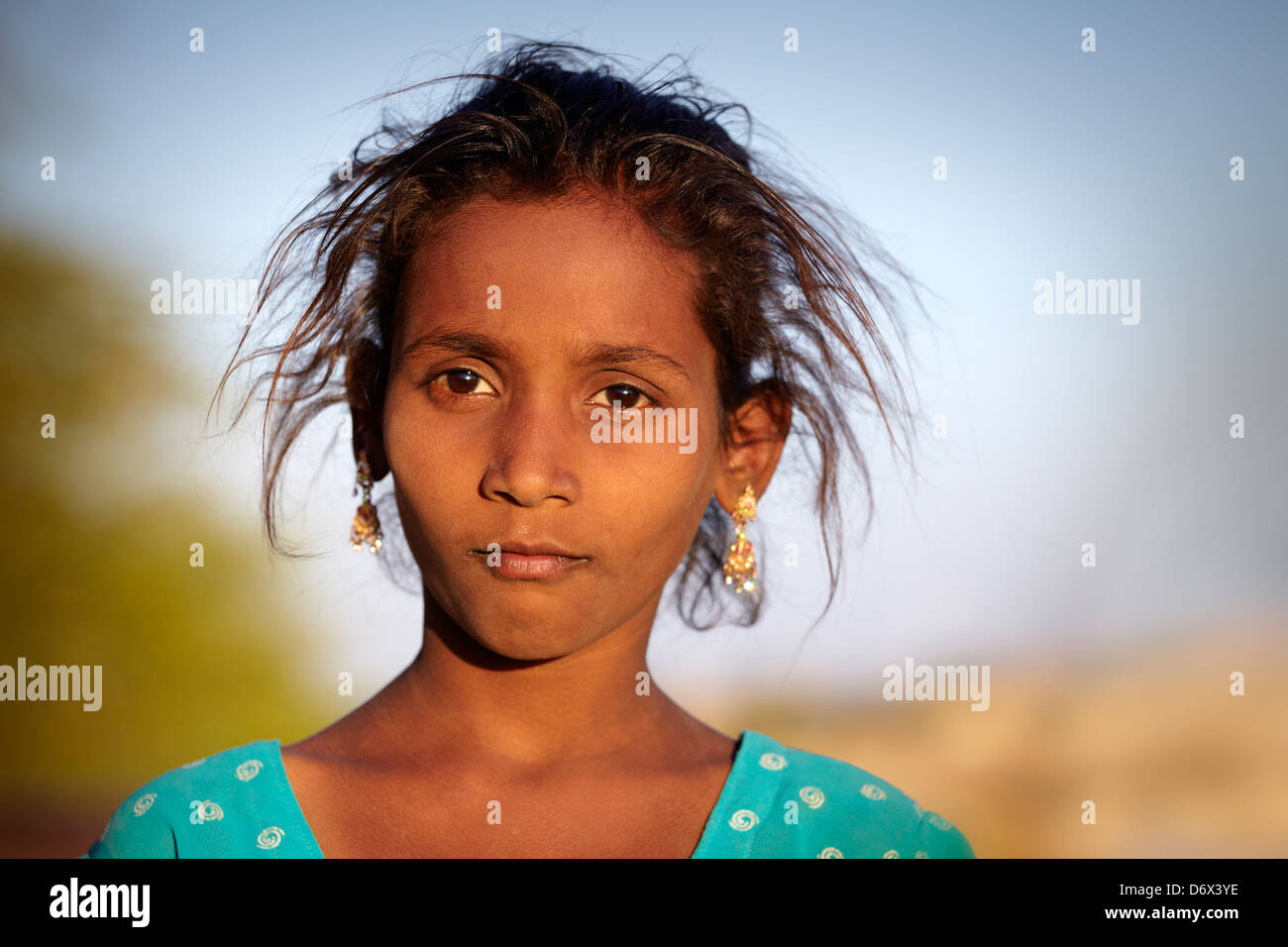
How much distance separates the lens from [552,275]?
1.53 metres

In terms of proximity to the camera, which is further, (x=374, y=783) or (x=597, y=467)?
(x=374, y=783)

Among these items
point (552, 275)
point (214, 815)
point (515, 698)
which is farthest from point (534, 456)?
point (214, 815)

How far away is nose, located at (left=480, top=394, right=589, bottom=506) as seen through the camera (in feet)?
4.77

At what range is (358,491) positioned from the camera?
6.01 feet

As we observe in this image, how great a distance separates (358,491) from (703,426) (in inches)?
23.3

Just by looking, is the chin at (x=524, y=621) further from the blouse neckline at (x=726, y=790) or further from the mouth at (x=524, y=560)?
the blouse neckline at (x=726, y=790)

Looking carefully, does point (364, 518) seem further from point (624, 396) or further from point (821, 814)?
point (821, 814)

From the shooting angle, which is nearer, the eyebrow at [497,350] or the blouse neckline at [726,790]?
the eyebrow at [497,350]

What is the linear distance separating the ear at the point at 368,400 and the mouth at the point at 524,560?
362mm

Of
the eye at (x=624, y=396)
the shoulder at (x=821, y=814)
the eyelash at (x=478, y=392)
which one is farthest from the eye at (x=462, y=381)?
the shoulder at (x=821, y=814)

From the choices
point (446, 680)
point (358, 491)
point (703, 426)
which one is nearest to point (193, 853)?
point (446, 680)

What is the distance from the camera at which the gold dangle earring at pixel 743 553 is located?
1.84m

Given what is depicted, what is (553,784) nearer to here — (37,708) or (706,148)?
(706,148)

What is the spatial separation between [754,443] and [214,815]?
1014 mm
